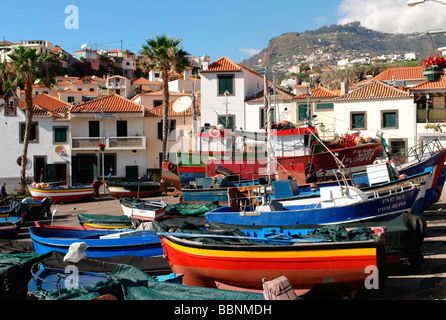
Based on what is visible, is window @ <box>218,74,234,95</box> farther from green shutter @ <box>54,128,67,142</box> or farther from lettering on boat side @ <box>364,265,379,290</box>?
Result: lettering on boat side @ <box>364,265,379,290</box>

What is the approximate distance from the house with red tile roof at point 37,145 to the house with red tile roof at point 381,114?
65.3 feet

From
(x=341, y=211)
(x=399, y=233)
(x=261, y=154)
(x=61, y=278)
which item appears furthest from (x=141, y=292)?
(x=261, y=154)

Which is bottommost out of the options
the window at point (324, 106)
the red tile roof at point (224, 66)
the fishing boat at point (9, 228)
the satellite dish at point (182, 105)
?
the fishing boat at point (9, 228)

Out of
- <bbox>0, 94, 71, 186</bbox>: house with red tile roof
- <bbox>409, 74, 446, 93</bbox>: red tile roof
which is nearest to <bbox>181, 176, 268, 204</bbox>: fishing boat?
<bbox>409, 74, 446, 93</bbox>: red tile roof

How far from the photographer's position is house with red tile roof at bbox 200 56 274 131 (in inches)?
1372

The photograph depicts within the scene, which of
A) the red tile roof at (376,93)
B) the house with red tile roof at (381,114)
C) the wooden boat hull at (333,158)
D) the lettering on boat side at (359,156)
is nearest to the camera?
the wooden boat hull at (333,158)

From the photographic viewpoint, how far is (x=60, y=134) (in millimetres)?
35344

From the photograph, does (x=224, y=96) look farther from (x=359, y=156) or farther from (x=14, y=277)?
(x=14, y=277)

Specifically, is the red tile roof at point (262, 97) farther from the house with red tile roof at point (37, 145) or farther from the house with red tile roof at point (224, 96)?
the house with red tile roof at point (37, 145)

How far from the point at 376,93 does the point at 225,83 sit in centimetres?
1075

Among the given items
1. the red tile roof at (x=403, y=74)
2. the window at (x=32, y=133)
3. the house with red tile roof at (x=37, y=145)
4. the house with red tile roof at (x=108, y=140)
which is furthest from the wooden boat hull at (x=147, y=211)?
the red tile roof at (x=403, y=74)
